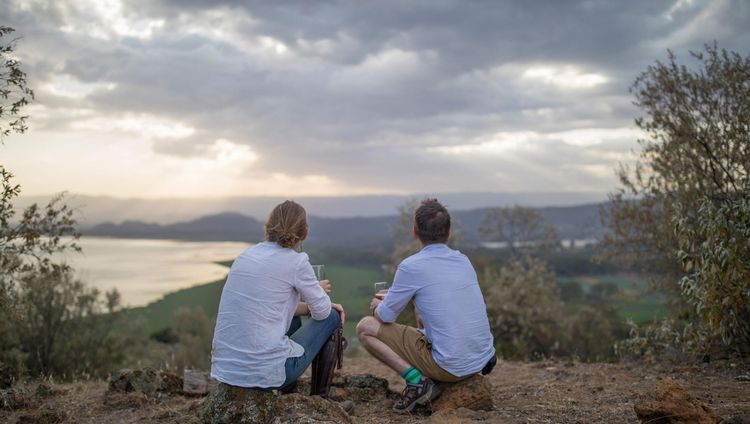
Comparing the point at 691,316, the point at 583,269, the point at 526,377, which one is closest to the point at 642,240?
the point at 691,316

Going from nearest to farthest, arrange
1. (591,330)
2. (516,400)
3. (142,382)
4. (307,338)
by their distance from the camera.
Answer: (307,338)
(516,400)
(142,382)
(591,330)

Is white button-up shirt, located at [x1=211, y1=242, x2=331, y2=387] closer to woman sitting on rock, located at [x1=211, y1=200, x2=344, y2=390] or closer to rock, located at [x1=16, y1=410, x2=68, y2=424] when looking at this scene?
woman sitting on rock, located at [x1=211, y1=200, x2=344, y2=390]

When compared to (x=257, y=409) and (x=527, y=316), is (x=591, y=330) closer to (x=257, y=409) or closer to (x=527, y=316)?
(x=527, y=316)

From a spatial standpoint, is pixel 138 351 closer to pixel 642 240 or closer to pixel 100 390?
pixel 100 390

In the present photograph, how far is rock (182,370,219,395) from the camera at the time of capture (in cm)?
710

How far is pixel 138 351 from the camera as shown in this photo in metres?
24.9

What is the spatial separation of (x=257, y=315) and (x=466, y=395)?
2253mm

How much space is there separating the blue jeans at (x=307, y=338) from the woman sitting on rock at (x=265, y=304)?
0.05m

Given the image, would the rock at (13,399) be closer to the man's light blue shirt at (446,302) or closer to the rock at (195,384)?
the rock at (195,384)

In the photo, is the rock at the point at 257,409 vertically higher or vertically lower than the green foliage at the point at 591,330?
higher

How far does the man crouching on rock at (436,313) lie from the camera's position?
548 centimetres

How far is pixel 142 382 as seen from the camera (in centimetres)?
707

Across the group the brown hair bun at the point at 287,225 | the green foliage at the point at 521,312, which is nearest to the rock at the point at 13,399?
the brown hair bun at the point at 287,225

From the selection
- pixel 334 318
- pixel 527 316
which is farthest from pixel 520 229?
pixel 334 318
